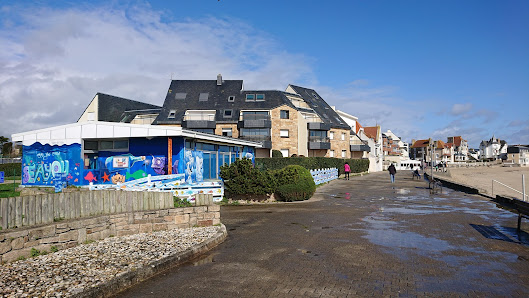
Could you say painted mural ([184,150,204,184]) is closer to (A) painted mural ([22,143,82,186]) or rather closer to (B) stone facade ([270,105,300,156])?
(A) painted mural ([22,143,82,186])

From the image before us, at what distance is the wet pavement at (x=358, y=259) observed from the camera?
20.2ft

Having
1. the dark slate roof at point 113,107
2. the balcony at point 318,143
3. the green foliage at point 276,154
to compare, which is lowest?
the green foliage at point 276,154

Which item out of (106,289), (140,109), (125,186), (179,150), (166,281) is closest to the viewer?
(106,289)

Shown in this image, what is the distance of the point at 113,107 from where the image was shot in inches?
2334

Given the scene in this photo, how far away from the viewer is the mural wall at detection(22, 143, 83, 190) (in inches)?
881

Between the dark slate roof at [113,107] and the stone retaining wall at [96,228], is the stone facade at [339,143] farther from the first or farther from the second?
the stone retaining wall at [96,228]

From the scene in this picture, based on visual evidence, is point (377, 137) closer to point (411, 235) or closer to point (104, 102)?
point (104, 102)

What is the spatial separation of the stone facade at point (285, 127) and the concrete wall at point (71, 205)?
43.4 m

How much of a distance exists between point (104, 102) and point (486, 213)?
53.6 m

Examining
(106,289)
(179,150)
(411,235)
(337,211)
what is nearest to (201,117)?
(179,150)

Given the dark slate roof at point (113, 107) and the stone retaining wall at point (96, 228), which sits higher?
the dark slate roof at point (113, 107)

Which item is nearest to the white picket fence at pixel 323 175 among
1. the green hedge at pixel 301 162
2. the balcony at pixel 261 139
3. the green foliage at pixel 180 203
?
the green hedge at pixel 301 162

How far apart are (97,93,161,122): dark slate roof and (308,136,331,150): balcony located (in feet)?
90.4

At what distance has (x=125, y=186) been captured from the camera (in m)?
15.1
